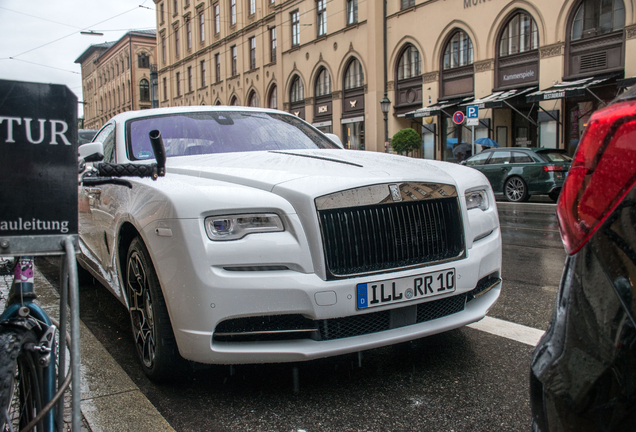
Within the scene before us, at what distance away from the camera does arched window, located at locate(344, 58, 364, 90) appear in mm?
29625

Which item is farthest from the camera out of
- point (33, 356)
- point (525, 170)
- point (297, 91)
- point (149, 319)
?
point (297, 91)

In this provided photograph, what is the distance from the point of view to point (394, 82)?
27578 millimetres

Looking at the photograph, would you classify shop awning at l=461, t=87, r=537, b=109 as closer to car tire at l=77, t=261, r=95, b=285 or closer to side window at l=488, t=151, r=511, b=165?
side window at l=488, t=151, r=511, b=165

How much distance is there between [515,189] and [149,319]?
43.0 ft

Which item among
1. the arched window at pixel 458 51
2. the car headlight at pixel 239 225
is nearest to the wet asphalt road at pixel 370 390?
the car headlight at pixel 239 225

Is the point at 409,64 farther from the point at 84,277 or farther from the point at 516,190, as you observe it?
the point at 84,277

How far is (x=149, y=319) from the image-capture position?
295 cm

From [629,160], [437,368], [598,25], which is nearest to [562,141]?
[598,25]

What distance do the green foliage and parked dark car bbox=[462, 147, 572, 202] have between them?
859 centimetres

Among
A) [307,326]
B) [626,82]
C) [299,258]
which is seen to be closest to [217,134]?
[299,258]

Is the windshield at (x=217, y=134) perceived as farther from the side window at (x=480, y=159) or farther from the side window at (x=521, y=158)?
the side window at (x=480, y=159)

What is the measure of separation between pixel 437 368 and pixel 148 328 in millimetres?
1511

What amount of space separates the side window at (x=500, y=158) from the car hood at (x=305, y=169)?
12.0m

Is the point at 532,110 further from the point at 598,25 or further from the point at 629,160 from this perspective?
the point at 629,160
